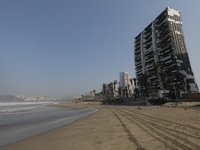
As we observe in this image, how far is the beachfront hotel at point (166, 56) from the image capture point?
71812mm

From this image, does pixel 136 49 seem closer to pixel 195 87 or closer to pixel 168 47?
pixel 168 47

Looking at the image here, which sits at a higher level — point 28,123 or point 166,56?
point 166,56

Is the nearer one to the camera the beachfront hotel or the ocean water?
the ocean water

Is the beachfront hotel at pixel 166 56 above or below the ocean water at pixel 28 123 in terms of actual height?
above

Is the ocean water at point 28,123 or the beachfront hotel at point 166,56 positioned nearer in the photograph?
the ocean water at point 28,123

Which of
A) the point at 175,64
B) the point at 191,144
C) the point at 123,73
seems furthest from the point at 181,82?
the point at 123,73

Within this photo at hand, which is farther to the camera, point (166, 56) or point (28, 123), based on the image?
point (166, 56)

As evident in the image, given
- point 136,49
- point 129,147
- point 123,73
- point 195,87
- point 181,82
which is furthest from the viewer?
point 123,73

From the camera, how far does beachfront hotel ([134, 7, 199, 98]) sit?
236 feet

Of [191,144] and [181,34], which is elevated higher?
[181,34]

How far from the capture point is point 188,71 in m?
78.1

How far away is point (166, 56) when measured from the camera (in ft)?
271

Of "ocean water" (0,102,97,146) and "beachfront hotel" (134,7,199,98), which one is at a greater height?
"beachfront hotel" (134,7,199,98)

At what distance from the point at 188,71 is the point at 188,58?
11266mm
